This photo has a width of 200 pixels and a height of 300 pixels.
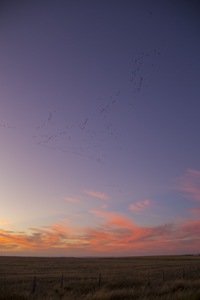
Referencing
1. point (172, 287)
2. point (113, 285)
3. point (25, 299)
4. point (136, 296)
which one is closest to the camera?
point (25, 299)

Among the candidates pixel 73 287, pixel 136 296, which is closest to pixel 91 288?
pixel 73 287

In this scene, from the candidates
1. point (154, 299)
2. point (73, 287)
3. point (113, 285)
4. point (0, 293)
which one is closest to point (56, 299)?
point (0, 293)

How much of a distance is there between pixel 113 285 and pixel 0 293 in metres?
9.94

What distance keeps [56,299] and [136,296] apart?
178 inches

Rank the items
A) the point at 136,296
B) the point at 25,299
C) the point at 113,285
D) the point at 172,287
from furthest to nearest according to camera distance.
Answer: the point at 113,285
the point at 172,287
the point at 136,296
the point at 25,299

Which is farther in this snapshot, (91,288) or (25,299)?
(91,288)

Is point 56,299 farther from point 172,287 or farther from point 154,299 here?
point 172,287

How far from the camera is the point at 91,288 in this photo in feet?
69.4

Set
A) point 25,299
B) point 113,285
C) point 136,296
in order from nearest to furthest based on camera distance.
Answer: point 25,299 < point 136,296 < point 113,285

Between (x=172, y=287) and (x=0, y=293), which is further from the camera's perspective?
(x=172, y=287)

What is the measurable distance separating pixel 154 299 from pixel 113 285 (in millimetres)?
8117

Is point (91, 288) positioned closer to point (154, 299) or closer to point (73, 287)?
point (73, 287)

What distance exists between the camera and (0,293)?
567 inches

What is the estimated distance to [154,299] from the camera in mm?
14633
